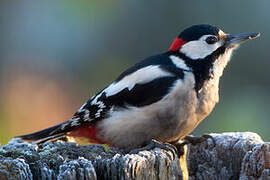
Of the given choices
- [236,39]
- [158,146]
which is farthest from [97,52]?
[158,146]

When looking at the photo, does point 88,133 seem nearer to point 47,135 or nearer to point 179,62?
point 47,135

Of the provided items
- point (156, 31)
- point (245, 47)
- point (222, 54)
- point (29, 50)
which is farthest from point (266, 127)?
point (29, 50)

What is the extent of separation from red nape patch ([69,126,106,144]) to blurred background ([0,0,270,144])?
2.26m

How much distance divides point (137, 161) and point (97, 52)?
6.35 metres

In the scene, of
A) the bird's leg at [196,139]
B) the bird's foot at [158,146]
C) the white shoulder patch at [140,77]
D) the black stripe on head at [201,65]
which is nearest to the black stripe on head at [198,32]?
the black stripe on head at [201,65]

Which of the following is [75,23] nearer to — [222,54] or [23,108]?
[23,108]

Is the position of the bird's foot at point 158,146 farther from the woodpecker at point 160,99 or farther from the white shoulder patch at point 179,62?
the white shoulder patch at point 179,62

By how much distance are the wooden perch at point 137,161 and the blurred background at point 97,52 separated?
3190 mm

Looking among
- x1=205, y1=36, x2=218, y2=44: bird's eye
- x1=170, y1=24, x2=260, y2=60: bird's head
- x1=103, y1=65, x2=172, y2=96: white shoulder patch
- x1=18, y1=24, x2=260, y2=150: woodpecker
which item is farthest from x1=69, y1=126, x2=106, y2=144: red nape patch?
x1=205, y1=36, x2=218, y2=44: bird's eye

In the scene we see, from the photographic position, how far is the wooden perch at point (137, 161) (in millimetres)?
2201

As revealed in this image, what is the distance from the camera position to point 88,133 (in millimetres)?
3781

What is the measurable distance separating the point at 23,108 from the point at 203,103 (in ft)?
12.4

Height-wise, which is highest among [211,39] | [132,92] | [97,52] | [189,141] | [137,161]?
[97,52]

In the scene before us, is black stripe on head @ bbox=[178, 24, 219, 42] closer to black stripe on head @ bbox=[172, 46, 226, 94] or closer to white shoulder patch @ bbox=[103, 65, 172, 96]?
black stripe on head @ bbox=[172, 46, 226, 94]
